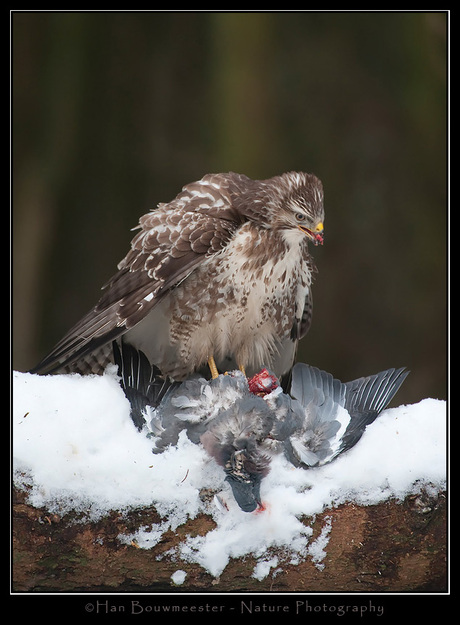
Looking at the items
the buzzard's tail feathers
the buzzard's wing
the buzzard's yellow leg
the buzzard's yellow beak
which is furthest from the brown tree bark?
the buzzard's yellow beak

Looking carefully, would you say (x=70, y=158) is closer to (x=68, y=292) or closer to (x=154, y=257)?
(x=68, y=292)

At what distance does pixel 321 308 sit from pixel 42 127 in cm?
233

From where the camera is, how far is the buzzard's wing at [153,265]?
2869 mm

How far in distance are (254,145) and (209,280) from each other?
223cm

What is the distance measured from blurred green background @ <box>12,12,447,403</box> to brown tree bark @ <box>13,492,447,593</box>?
8.93 feet

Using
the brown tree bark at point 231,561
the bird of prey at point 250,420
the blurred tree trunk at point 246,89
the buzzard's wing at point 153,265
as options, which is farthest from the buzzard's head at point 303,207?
the blurred tree trunk at point 246,89

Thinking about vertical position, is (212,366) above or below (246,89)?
below

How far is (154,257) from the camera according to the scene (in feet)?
9.77

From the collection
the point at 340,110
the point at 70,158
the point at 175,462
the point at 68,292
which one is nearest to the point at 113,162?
the point at 70,158

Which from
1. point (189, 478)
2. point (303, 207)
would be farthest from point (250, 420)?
point (303, 207)

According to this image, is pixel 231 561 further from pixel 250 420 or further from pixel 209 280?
pixel 209 280

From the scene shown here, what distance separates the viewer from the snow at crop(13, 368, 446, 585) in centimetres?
233

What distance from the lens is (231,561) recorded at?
92.0 inches

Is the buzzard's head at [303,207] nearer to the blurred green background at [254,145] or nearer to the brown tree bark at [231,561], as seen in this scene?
the brown tree bark at [231,561]
